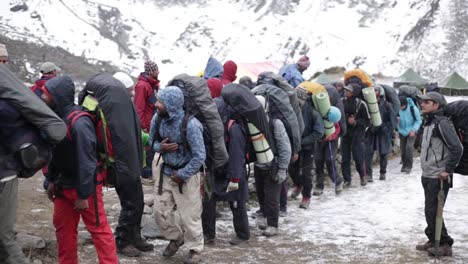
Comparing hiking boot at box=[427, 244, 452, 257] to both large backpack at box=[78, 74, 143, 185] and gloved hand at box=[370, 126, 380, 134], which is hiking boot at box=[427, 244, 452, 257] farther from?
gloved hand at box=[370, 126, 380, 134]

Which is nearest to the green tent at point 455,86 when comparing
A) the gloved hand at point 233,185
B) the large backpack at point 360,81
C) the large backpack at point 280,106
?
the large backpack at point 360,81

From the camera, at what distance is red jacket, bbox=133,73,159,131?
6.53 meters

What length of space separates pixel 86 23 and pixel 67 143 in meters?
48.0

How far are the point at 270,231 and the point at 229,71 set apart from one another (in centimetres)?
237

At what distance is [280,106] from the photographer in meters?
6.08

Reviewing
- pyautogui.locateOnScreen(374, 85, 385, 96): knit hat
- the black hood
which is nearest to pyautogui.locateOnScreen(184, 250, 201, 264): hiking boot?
the black hood

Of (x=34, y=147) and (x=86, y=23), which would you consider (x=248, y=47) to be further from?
(x=34, y=147)

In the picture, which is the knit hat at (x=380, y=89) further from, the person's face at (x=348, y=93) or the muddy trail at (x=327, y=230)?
the muddy trail at (x=327, y=230)

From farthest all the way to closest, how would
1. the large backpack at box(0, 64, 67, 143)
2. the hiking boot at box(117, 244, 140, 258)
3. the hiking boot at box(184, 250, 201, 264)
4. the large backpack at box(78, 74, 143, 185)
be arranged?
the hiking boot at box(117, 244, 140, 258)
the hiking boot at box(184, 250, 201, 264)
the large backpack at box(78, 74, 143, 185)
the large backpack at box(0, 64, 67, 143)

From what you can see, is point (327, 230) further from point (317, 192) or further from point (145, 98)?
point (145, 98)

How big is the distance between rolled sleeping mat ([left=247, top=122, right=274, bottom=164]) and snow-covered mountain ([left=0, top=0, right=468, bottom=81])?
109 ft

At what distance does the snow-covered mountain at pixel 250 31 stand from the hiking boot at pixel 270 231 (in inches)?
1291

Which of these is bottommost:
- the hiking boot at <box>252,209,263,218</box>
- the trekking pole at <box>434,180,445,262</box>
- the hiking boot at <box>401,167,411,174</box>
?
the hiking boot at <box>401,167,411,174</box>

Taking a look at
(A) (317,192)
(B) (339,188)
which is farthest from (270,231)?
(B) (339,188)
